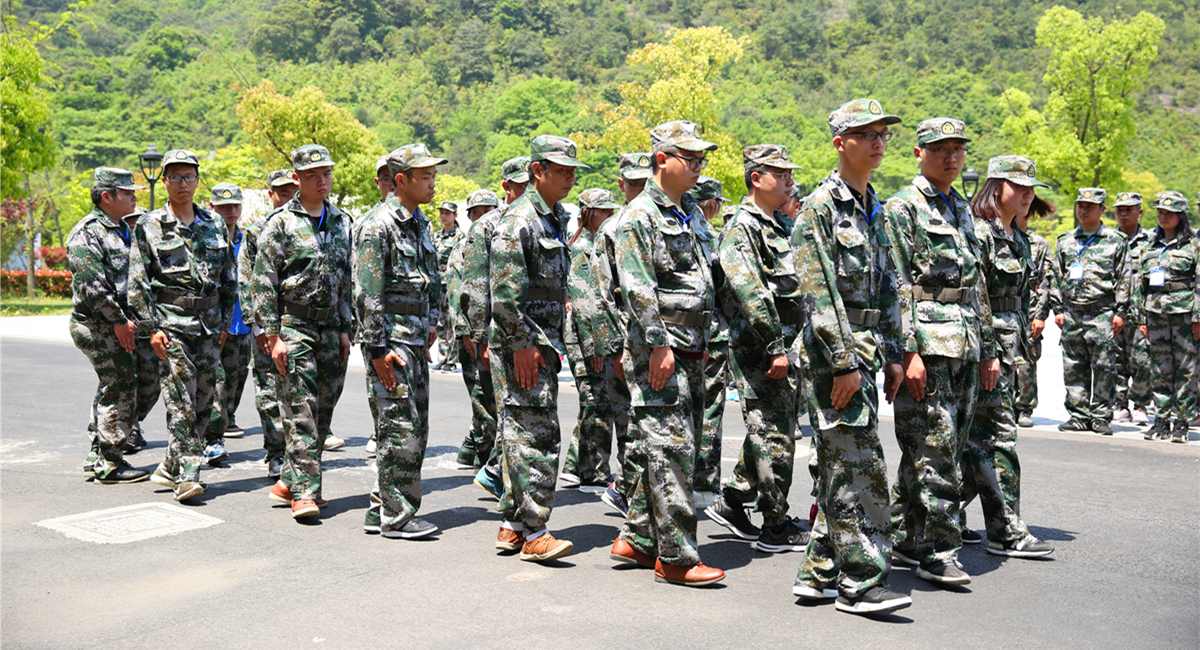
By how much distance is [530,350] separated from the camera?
619cm

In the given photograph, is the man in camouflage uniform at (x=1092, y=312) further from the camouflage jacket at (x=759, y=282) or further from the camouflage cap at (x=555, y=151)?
the camouflage cap at (x=555, y=151)

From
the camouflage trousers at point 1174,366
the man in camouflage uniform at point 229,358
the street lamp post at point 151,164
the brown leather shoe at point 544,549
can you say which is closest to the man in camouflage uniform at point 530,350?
the brown leather shoe at point 544,549

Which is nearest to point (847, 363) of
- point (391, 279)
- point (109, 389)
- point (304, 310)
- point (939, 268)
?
point (939, 268)

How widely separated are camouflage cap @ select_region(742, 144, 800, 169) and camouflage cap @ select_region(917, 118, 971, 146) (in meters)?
1.04

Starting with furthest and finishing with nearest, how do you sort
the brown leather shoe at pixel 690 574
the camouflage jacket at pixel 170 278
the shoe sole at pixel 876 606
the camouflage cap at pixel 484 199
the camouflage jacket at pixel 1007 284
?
1. the camouflage cap at pixel 484 199
2. the camouflage jacket at pixel 170 278
3. the camouflage jacket at pixel 1007 284
4. the brown leather shoe at pixel 690 574
5. the shoe sole at pixel 876 606

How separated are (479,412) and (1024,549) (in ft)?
13.8

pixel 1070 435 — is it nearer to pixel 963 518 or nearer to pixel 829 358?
pixel 963 518

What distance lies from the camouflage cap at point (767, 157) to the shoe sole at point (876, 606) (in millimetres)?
2889

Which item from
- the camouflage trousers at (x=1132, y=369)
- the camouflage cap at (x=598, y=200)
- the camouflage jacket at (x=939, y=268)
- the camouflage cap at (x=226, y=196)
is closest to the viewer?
the camouflage jacket at (x=939, y=268)

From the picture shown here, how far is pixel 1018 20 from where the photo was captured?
12175 cm

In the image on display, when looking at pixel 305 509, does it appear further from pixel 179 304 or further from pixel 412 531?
pixel 179 304

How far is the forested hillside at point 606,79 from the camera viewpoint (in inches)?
1516

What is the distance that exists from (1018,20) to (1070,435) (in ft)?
404

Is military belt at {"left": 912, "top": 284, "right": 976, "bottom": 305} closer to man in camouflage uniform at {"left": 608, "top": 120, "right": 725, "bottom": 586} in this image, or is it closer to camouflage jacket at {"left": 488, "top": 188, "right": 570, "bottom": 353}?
man in camouflage uniform at {"left": 608, "top": 120, "right": 725, "bottom": 586}
